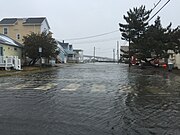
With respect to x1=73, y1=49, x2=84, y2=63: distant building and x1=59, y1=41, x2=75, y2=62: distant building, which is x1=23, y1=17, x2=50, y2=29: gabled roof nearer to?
x1=59, y1=41, x2=75, y2=62: distant building

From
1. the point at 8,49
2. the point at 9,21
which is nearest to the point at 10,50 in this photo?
the point at 8,49

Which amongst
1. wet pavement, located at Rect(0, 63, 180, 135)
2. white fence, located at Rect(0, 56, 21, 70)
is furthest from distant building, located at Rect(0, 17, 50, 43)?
wet pavement, located at Rect(0, 63, 180, 135)

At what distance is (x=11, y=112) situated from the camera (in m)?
9.52

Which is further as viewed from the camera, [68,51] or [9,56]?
[68,51]

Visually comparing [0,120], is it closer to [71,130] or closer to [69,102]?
[71,130]

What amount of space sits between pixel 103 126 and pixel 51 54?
42.7 meters

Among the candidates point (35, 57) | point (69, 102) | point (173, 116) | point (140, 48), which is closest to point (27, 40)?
point (35, 57)

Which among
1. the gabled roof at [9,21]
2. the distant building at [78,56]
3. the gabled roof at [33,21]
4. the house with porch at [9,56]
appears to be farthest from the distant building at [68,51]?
the house with porch at [9,56]

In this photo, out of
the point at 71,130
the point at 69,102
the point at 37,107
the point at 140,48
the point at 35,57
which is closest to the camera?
the point at 71,130

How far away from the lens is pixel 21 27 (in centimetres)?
6550

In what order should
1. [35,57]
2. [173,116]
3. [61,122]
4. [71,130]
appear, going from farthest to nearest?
[35,57] → [173,116] → [61,122] → [71,130]

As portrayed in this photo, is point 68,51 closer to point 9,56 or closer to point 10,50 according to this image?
point 10,50

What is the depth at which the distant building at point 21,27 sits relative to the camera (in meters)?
64.2

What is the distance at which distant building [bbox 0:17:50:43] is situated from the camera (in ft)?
211
